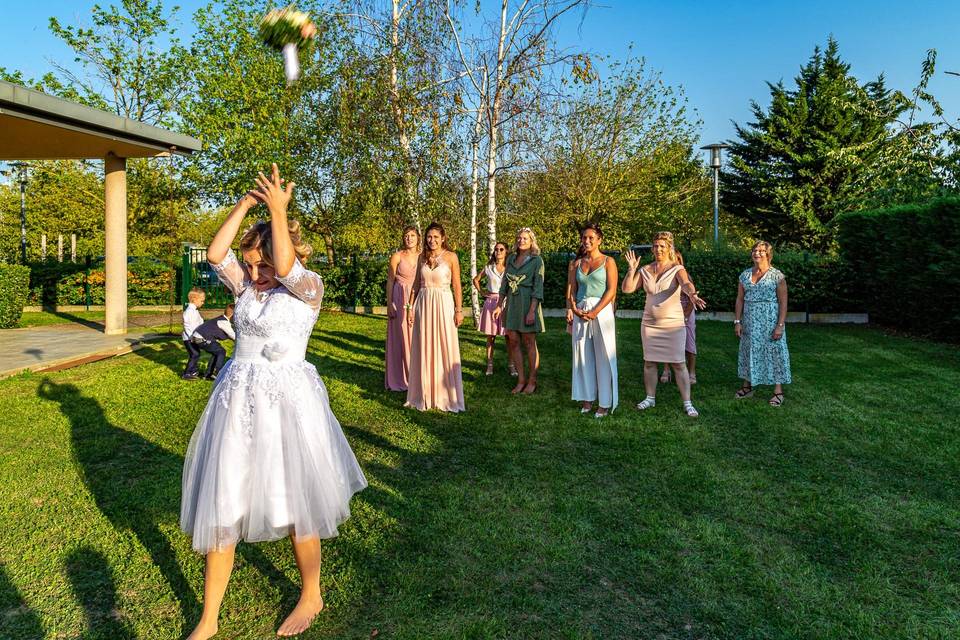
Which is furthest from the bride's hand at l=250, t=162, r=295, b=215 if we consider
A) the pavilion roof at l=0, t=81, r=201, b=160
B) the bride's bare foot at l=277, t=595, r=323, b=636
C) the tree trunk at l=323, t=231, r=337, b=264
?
the tree trunk at l=323, t=231, r=337, b=264

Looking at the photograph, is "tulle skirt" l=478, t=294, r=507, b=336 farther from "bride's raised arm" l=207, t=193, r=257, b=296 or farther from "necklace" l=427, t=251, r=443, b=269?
"bride's raised arm" l=207, t=193, r=257, b=296

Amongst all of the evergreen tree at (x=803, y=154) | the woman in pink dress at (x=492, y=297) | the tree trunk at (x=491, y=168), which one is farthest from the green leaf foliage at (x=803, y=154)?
the woman in pink dress at (x=492, y=297)

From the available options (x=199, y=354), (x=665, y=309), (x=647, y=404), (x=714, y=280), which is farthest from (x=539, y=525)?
(x=714, y=280)

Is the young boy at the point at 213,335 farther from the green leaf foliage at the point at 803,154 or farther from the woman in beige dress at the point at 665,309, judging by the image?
the green leaf foliage at the point at 803,154

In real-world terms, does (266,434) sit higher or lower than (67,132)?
lower

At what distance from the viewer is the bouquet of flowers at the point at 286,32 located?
3.55 meters

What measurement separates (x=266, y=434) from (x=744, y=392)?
6.70 meters

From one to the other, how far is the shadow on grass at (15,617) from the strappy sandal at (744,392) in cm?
713

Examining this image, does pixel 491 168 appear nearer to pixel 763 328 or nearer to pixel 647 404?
pixel 763 328

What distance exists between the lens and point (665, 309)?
23.5 ft

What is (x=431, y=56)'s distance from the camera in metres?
14.1

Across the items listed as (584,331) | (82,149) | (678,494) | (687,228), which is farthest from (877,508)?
(687,228)

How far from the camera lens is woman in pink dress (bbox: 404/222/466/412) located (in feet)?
23.8

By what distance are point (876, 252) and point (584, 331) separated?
11.8 m
